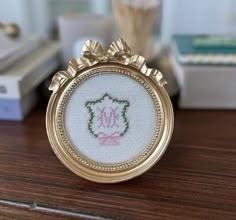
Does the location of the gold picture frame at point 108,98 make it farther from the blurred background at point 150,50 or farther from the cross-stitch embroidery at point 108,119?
the blurred background at point 150,50

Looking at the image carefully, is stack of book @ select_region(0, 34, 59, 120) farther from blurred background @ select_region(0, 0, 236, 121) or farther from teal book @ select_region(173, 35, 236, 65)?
teal book @ select_region(173, 35, 236, 65)

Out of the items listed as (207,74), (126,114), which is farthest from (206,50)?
(126,114)

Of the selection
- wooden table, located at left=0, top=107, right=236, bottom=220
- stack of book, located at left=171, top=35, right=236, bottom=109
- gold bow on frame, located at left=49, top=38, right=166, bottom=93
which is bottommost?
wooden table, located at left=0, top=107, right=236, bottom=220

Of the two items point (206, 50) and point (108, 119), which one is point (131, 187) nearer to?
point (108, 119)

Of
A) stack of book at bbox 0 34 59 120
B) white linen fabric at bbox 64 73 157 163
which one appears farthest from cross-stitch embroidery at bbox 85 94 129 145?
stack of book at bbox 0 34 59 120

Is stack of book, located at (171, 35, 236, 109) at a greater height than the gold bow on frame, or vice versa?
the gold bow on frame

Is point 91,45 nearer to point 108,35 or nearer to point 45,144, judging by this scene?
point 45,144

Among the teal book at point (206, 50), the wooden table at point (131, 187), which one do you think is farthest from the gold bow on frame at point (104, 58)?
the teal book at point (206, 50)

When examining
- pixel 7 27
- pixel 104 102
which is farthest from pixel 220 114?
pixel 7 27
